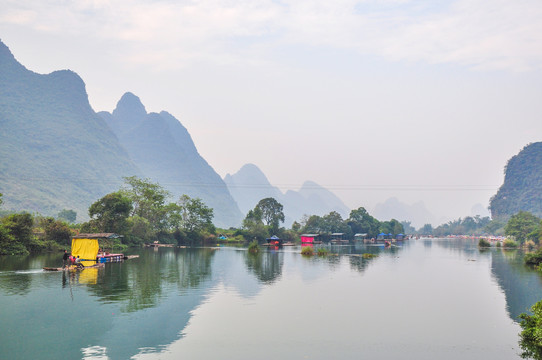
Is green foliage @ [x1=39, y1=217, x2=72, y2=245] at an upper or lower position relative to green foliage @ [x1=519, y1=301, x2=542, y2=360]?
upper

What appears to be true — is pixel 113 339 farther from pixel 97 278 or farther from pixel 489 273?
pixel 489 273

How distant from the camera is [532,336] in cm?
2222

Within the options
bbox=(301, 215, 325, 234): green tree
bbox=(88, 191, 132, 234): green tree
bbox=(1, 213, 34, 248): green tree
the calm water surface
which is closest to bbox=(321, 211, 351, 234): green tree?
bbox=(301, 215, 325, 234): green tree

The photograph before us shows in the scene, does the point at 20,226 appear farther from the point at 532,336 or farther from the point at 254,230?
the point at 254,230

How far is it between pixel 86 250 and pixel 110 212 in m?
36.5

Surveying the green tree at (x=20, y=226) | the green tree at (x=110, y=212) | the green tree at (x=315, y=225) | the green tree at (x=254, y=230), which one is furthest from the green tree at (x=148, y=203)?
the green tree at (x=315, y=225)

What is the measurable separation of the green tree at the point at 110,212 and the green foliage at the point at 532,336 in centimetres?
7919

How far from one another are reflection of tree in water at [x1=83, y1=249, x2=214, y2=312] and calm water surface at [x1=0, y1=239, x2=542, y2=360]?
10cm

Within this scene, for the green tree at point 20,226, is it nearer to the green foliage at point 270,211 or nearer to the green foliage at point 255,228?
the green foliage at point 255,228

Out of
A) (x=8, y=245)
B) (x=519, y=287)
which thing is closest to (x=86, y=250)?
(x=8, y=245)

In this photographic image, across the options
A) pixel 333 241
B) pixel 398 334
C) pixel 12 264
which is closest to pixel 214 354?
pixel 398 334

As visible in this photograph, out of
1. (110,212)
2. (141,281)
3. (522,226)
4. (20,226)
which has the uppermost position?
(110,212)

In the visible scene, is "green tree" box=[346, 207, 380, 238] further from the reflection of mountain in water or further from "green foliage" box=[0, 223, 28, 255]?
"green foliage" box=[0, 223, 28, 255]

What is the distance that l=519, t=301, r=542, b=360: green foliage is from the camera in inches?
794
